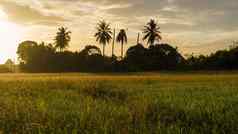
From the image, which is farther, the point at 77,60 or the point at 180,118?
the point at 77,60

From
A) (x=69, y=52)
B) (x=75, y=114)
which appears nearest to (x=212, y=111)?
(x=75, y=114)

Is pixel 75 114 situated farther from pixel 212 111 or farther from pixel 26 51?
pixel 26 51

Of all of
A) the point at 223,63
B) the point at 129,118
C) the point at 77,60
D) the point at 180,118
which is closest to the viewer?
the point at 129,118

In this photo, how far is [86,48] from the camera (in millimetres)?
88938

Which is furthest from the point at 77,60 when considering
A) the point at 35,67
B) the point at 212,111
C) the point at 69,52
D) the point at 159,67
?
the point at 212,111

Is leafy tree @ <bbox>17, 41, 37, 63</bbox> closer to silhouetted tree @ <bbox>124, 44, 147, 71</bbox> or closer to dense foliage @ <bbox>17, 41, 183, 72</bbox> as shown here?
dense foliage @ <bbox>17, 41, 183, 72</bbox>

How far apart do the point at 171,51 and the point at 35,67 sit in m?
32.1

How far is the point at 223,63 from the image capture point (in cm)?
8025

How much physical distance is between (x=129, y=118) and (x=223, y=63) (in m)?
75.7

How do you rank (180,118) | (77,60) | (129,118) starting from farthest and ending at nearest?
(77,60) < (180,118) < (129,118)

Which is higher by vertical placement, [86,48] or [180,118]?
[86,48]

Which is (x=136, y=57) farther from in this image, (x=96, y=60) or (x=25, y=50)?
(x=25, y=50)

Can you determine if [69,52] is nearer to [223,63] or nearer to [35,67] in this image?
[35,67]

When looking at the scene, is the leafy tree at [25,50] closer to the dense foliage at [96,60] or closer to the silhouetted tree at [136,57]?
the dense foliage at [96,60]
